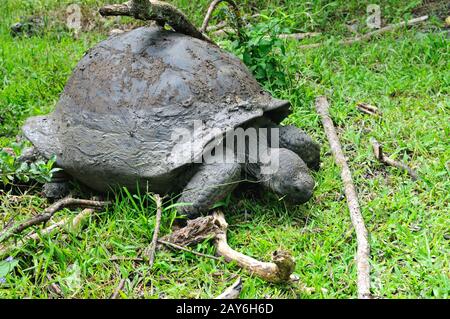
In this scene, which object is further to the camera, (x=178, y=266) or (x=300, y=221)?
(x=300, y=221)

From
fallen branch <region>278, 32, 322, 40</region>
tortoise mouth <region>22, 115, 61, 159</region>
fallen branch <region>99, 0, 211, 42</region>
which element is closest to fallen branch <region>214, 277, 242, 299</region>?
tortoise mouth <region>22, 115, 61, 159</region>

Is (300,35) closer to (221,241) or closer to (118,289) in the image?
(221,241)


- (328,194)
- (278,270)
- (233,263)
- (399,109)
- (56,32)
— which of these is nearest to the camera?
(278,270)

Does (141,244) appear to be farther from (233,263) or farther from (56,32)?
(56,32)

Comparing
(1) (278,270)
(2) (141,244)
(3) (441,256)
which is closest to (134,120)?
(2) (141,244)

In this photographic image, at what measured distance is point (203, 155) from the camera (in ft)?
12.4

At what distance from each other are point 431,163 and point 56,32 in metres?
5.09

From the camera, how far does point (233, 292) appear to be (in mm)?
3061

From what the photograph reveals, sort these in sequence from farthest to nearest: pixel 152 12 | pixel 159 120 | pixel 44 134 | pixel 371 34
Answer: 1. pixel 371 34
2. pixel 44 134
3. pixel 152 12
4. pixel 159 120

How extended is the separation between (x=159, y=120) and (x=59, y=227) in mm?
970

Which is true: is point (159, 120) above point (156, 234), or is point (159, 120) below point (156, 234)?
above

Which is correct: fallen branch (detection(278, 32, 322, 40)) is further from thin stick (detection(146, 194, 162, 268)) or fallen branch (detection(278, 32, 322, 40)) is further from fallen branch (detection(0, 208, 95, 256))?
fallen branch (detection(0, 208, 95, 256))

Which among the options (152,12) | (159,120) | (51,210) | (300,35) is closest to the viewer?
(51,210)

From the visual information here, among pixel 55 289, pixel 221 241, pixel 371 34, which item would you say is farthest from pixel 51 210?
pixel 371 34
